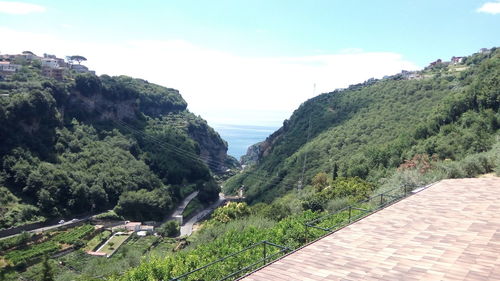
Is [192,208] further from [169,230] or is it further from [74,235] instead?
[74,235]

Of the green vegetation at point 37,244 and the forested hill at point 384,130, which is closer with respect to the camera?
the forested hill at point 384,130

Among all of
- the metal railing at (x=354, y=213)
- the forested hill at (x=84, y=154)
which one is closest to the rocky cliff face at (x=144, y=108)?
the forested hill at (x=84, y=154)

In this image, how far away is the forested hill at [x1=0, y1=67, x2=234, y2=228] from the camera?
152ft

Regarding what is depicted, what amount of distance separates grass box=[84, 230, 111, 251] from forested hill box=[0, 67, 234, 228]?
22.1 feet

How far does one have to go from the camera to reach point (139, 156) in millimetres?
71500

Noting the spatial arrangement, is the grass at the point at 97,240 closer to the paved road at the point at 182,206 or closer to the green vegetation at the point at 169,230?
the green vegetation at the point at 169,230

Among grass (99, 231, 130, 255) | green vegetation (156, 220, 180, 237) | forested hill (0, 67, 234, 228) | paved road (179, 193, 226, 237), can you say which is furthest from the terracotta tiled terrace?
paved road (179, 193, 226, 237)

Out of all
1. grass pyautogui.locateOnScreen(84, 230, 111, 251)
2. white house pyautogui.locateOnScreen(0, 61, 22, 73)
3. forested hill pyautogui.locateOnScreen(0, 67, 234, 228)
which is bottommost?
grass pyautogui.locateOnScreen(84, 230, 111, 251)

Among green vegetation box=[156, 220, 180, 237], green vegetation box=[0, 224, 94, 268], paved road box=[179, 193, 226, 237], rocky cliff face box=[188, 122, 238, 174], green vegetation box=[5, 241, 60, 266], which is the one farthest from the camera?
rocky cliff face box=[188, 122, 238, 174]

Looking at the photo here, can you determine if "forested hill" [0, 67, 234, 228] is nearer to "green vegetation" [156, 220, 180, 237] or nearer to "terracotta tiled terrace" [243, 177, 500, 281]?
"green vegetation" [156, 220, 180, 237]

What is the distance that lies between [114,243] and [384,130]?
36.7 m

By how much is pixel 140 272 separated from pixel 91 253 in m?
24.5

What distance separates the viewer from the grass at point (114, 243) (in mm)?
39028

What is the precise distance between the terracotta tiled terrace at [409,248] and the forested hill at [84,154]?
40067 mm
